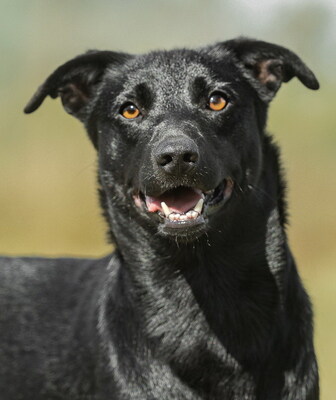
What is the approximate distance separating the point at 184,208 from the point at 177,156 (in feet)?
1.09

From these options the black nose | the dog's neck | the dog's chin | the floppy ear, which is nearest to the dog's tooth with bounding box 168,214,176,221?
the dog's chin

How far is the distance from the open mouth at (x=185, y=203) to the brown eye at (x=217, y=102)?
1.24 feet

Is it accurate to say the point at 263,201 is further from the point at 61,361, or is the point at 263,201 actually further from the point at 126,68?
the point at 61,361

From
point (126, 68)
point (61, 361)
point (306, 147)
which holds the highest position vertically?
point (126, 68)

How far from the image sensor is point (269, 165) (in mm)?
4613

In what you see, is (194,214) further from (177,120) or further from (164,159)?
(177,120)

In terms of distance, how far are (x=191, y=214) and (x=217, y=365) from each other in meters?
0.78

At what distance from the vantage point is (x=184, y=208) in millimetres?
4195

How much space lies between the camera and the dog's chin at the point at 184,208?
4.07 m

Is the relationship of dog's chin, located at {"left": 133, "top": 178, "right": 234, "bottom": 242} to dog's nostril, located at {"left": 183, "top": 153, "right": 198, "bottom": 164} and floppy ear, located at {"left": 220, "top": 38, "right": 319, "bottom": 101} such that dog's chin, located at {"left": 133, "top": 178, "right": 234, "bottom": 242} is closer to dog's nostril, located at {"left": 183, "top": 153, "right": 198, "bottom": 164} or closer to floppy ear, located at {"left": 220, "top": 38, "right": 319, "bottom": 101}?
dog's nostril, located at {"left": 183, "top": 153, "right": 198, "bottom": 164}

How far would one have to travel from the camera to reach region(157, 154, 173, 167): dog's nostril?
3.97 meters

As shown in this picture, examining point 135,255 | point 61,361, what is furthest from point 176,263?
point 61,361

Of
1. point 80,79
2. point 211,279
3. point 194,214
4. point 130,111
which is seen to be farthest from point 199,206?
point 80,79

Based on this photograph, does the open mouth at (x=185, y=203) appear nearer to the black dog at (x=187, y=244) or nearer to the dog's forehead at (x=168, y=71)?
the black dog at (x=187, y=244)
